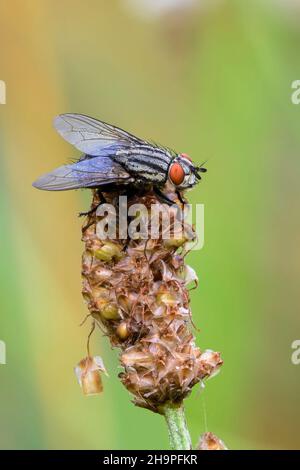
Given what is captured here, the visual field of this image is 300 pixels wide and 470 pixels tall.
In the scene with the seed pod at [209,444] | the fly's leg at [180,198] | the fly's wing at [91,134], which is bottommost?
the seed pod at [209,444]

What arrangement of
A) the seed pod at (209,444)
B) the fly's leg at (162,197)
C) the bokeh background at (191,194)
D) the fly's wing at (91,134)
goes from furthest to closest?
the bokeh background at (191,194)
the fly's wing at (91,134)
the fly's leg at (162,197)
the seed pod at (209,444)

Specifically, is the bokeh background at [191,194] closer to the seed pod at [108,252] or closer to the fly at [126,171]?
the fly at [126,171]

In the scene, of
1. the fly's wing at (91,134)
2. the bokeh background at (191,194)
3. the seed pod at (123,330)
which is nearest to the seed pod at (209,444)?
the seed pod at (123,330)

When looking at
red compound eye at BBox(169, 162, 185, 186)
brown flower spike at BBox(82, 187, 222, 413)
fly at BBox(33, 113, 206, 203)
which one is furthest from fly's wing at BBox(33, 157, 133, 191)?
brown flower spike at BBox(82, 187, 222, 413)

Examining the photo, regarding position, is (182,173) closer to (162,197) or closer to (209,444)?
(162,197)

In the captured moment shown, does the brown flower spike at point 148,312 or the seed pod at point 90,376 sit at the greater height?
the brown flower spike at point 148,312

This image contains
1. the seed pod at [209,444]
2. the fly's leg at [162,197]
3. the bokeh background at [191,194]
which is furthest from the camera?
the bokeh background at [191,194]

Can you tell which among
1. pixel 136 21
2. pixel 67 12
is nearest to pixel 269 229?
pixel 136 21

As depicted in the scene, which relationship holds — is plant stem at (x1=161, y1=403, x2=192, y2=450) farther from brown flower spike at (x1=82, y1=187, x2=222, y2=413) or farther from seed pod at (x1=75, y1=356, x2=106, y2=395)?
seed pod at (x1=75, y1=356, x2=106, y2=395)
